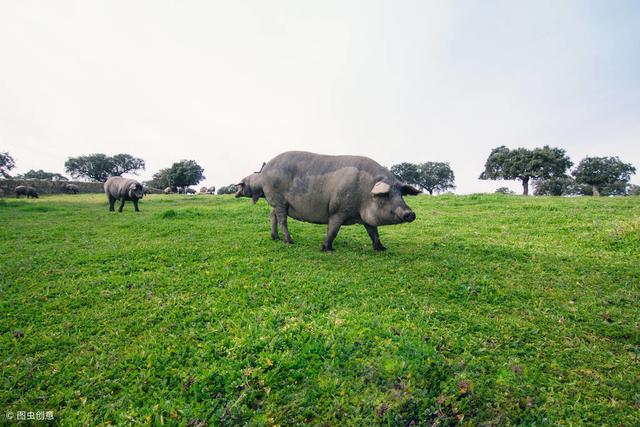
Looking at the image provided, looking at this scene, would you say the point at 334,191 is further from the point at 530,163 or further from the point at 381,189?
the point at 530,163

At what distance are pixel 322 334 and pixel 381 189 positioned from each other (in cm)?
350

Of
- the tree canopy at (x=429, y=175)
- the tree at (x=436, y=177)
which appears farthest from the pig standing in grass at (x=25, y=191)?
the tree at (x=436, y=177)

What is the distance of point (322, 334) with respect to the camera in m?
3.65

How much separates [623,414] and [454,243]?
564 centimetres

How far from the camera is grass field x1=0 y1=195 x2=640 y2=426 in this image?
2.69m

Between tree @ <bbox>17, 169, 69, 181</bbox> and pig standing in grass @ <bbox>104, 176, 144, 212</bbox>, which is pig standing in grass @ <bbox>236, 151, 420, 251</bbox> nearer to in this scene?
pig standing in grass @ <bbox>104, 176, 144, 212</bbox>

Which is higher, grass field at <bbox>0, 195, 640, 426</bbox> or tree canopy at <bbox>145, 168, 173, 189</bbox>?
tree canopy at <bbox>145, 168, 173, 189</bbox>

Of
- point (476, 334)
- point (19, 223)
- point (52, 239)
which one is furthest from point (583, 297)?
point (19, 223)

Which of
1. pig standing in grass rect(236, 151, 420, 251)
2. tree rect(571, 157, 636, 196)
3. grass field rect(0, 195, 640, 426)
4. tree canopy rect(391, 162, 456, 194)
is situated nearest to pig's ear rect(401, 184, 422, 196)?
pig standing in grass rect(236, 151, 420, 251)

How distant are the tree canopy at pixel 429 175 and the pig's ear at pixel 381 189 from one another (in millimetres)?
72364

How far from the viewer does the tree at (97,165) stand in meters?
69.8

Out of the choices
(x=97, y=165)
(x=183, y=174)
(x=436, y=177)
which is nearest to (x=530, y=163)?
(x=436, y=177)

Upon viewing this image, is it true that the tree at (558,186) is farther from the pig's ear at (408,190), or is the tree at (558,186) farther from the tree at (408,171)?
the pig's ear at (408,190)

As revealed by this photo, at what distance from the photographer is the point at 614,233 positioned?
763 cm
